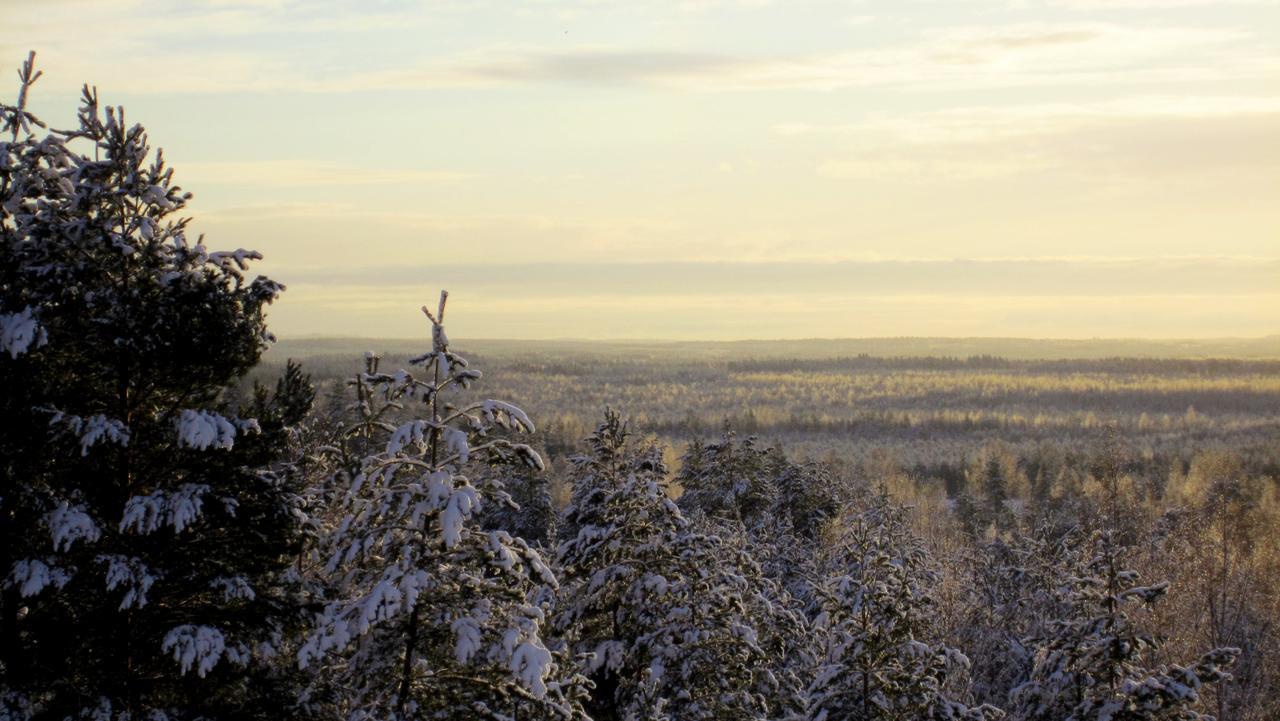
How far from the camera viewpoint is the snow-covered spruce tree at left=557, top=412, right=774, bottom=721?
699 inches

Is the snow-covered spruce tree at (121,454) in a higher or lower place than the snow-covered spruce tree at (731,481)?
higher

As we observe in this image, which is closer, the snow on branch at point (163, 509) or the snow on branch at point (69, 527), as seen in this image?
the snow on branch at point (69, 527)

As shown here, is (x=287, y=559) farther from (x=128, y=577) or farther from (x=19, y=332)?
(x=19, y=332)

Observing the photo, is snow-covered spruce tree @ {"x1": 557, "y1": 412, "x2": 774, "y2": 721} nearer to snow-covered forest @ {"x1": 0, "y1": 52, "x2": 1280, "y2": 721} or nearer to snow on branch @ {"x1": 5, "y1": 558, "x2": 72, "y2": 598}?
snow-covered forest @ {"x1": 0, "y1": 52, "x2": 1280, "y2": 721}

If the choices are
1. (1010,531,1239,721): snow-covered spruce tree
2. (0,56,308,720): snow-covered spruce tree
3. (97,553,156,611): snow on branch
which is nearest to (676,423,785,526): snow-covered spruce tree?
(1010,531,1239,721): snow-covered spruce tree

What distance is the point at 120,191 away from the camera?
12844 mm

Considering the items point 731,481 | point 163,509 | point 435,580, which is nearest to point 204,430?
point 163,509

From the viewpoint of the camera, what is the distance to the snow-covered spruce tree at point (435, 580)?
10922 millimetres

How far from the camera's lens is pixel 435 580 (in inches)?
446

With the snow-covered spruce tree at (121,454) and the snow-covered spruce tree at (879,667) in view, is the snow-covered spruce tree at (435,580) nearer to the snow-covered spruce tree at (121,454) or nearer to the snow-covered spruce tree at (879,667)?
the snow-covered spruce tree at (121,454)

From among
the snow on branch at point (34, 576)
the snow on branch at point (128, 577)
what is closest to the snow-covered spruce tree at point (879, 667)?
the snow on branch at point (128, 577)

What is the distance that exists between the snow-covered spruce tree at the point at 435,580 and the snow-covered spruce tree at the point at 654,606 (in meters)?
5.91

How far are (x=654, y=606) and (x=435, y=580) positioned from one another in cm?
734

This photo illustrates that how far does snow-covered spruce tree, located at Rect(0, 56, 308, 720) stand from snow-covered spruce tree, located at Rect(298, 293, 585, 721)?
204 cm
